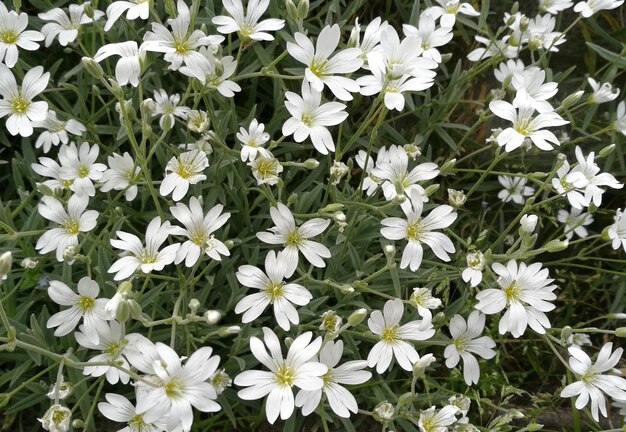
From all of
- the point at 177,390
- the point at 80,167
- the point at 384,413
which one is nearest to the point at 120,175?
the point at 80,167

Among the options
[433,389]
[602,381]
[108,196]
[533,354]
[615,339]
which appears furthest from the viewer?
[615,339]

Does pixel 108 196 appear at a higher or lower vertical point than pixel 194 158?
lower

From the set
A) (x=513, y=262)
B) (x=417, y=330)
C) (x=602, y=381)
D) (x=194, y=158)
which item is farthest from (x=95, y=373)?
(x=602, y=381)

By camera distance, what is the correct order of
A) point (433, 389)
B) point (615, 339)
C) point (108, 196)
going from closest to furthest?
point (108, 196) → point (433, 389) → point (615, 339)

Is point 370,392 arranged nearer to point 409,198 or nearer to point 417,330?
point 417,330

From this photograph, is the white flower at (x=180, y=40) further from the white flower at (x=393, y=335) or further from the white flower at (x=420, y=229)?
the white flower at (x=393, y=335)

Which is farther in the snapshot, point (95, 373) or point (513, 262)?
point (513, 262)
